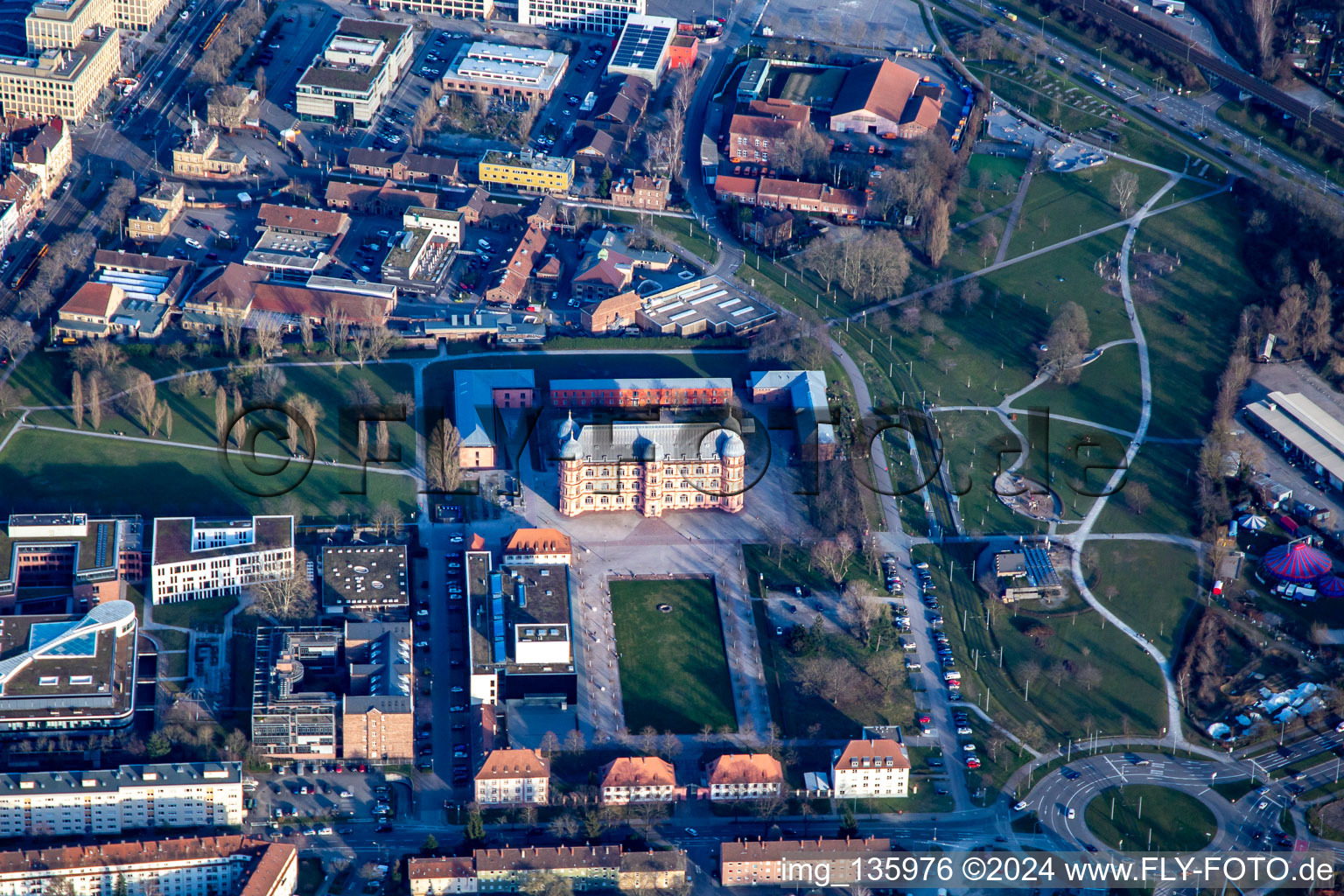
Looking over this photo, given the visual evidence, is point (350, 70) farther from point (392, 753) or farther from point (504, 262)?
point (392, 753)

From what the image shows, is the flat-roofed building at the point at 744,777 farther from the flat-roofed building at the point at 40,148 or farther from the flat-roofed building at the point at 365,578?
the flat-roofed building at the point at 40,148

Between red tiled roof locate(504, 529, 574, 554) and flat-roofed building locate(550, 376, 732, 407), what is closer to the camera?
red tiled roof locate(504, 529, 574, 554)

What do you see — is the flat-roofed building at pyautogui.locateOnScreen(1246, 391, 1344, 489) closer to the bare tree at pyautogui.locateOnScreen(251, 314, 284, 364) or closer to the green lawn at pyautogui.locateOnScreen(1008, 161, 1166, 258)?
the green lawn at pyautogui.locateOnScreen(1008, 161, 1166, 258)

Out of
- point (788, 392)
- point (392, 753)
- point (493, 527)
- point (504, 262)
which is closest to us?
point (392, 753)

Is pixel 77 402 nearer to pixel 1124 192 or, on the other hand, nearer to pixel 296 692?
pixel 296 692

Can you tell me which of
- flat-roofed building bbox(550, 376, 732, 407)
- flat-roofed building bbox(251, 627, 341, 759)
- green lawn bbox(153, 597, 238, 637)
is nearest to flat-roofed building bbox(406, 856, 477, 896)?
flat-roofed building bbox(251, 627, 341, 759)

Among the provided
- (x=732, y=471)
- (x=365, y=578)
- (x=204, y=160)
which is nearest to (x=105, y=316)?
(x=204, y=160)

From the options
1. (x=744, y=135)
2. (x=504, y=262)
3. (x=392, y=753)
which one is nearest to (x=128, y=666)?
(x=392, y=753)
